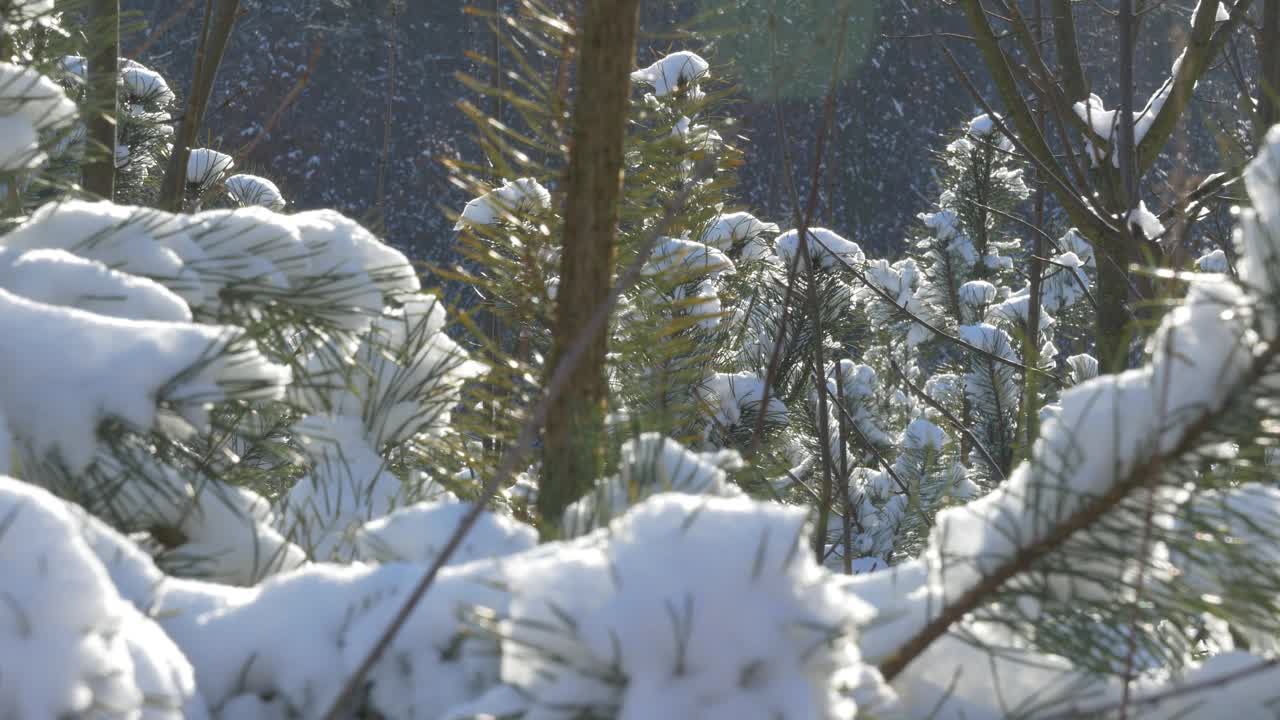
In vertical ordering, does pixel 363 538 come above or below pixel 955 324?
above

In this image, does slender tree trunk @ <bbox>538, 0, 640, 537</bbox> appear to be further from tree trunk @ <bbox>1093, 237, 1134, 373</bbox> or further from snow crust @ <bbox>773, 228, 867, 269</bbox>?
snow crust @ <bbox>773, 228, 867, 269</bbox>

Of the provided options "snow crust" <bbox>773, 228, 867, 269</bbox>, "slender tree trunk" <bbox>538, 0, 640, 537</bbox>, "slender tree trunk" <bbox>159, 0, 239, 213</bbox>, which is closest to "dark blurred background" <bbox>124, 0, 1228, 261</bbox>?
"snow crust" <bbox>773, 228, 867, 269</bbox>

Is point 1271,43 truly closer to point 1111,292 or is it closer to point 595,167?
point 1111,292

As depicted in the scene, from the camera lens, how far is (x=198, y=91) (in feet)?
9.62

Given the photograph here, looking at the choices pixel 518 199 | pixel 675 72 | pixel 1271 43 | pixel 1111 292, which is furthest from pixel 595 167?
pixel 675 72

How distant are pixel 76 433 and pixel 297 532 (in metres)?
0.61

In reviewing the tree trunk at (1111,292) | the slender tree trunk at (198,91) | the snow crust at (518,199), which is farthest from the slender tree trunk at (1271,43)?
the slender tree trunk at (198,91)

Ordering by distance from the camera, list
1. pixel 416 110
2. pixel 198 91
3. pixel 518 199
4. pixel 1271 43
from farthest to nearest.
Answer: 1. pixel 416 110
2. pixel 1271 43
3. pixel 198 91
4. pixel 518 199

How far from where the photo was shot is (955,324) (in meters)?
9.20

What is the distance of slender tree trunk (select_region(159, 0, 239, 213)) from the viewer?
288 centimetres

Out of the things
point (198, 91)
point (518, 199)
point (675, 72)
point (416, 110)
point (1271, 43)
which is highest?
point (1271, 43)

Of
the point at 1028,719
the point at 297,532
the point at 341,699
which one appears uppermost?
the point at 341,699

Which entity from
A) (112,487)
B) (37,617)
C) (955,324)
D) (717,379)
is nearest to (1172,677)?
(37,617)

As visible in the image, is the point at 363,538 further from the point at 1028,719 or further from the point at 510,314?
the point at 510,314
